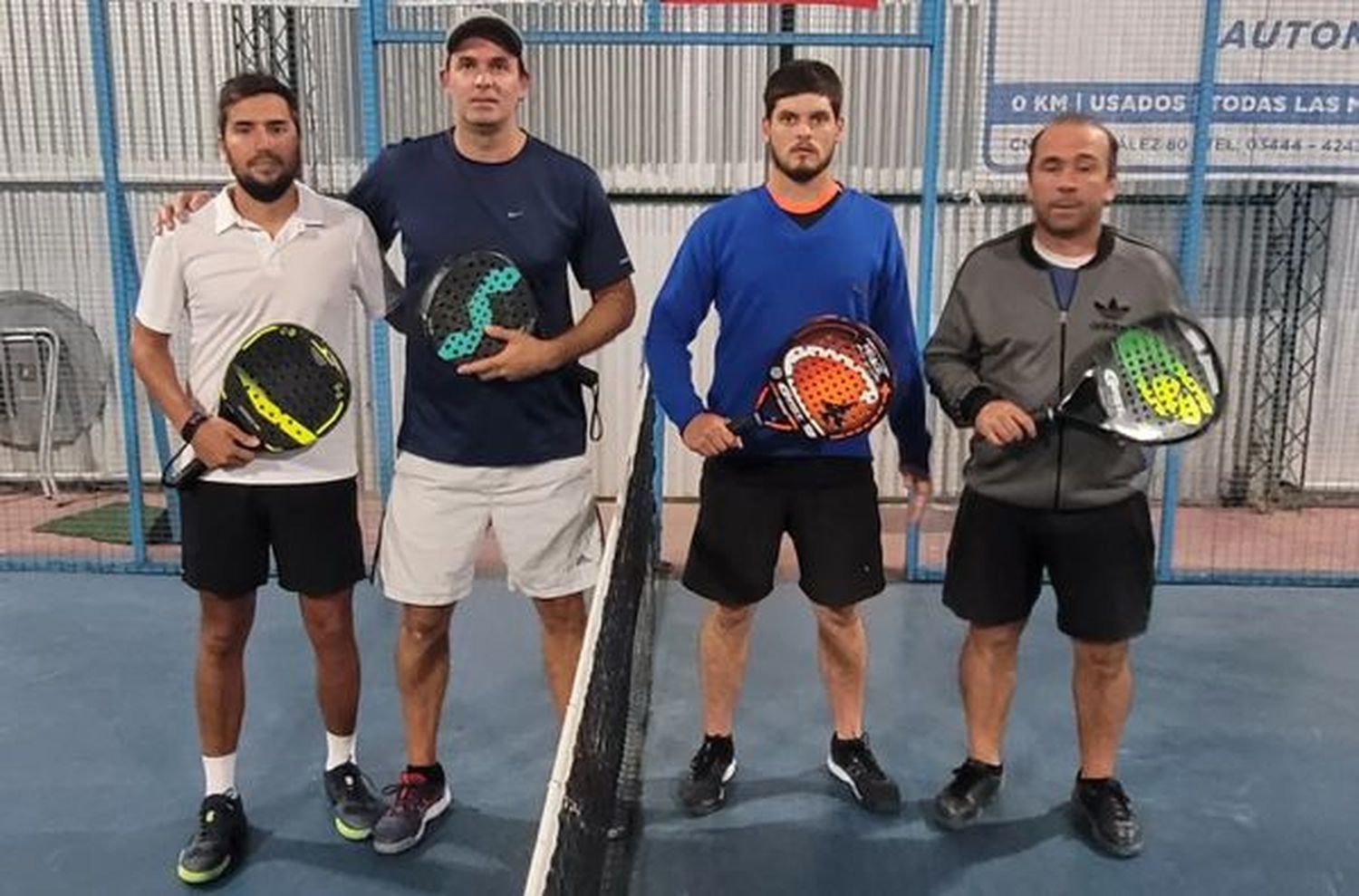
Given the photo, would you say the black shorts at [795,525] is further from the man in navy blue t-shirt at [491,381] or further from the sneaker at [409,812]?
the sneaker at [409,812]

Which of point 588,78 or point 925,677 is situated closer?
point 925,677

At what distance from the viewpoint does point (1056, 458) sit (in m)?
3.14

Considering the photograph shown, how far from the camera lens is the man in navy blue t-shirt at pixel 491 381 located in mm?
2945

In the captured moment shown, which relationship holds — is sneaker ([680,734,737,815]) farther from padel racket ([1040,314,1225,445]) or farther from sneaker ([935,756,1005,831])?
padel racket ([1040,314,1225,445])

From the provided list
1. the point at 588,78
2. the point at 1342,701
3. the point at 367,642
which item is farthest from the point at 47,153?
the point at 1342,701

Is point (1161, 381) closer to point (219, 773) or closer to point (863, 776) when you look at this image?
point (863, 776)

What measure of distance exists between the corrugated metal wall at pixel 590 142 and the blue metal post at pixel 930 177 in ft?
3.32

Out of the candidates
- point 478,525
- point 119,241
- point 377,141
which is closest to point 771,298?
point 478,525

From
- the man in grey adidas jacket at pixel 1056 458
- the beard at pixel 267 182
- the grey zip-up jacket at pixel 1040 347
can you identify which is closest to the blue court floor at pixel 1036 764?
the man in grey adidas jacket at pixel 1056 458

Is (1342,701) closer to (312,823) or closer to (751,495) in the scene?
(751,495)

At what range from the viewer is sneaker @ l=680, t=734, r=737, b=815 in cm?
349

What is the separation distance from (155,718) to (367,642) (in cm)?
87

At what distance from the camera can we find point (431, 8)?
565 cm

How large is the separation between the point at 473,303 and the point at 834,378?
2.78 ft
